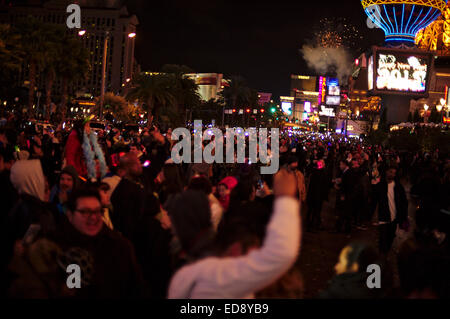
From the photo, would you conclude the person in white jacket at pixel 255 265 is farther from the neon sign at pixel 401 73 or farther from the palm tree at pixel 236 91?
the palm tree at pixel 236 91

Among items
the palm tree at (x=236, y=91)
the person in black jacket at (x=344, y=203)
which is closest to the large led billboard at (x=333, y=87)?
the palm tree at (x=236, y=91)

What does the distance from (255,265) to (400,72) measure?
74.4m

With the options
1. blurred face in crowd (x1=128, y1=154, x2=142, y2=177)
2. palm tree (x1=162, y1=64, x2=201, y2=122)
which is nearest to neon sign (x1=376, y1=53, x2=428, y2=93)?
palm tree (x1=162, y1=64, x2=201, y2=122)

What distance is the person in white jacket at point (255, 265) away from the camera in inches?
103

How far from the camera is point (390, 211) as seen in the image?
33.0 ft

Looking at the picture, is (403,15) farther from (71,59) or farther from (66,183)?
(66,183)

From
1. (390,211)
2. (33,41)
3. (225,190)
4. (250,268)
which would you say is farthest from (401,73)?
(250,268)

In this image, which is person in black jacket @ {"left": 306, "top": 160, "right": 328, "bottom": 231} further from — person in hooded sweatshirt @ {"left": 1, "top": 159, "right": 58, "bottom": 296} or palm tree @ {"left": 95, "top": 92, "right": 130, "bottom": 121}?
palm tree @ {"left": 95, "top": 92, "right": 130, "bottom": 121}

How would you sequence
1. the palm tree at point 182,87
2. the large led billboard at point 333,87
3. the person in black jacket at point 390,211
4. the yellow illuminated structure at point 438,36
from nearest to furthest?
the person in black jacket at point 390,211 < the palm tree at point 182,87 < the yellow illuminated structure at point 438,36 < the large led billboard at point 333,87

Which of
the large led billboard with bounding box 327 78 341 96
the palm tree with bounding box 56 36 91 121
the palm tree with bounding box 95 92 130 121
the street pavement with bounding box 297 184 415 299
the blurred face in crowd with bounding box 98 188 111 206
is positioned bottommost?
the street pavement with bounding box 297 184 415 299

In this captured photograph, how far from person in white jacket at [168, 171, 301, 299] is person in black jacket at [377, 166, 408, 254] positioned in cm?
734

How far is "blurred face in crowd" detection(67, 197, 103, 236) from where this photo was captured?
13.7 feet

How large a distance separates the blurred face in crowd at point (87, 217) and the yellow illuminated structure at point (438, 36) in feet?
361
